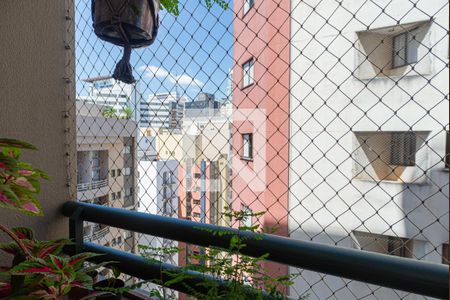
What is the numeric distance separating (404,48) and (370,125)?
50 centimetres

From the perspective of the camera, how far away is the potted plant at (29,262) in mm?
585

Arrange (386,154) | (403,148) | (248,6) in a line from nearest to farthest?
(248,6) < (403,148) < (386,154)

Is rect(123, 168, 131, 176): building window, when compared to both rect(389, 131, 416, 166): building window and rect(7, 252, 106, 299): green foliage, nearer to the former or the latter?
rect(7, 252, 106, 299): green foliage

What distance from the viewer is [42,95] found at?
3.44 feet

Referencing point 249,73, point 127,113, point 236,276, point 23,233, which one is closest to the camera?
point 236,276

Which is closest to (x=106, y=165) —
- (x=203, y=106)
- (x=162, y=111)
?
(x=162, y=111)

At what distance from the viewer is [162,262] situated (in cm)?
78

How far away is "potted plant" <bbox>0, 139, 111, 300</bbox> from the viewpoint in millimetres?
585

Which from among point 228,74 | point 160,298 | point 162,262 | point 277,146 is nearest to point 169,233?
point 162,262

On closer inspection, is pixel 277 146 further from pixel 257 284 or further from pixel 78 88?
pixel 257 284

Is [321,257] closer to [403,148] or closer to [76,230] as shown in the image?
[76,230]

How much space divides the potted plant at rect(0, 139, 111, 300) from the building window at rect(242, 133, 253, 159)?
1.18 metres

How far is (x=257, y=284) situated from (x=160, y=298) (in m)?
0.21

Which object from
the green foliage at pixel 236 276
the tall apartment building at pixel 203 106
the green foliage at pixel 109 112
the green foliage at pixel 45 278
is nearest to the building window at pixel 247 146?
the tall apartment building at pixel 203 106
